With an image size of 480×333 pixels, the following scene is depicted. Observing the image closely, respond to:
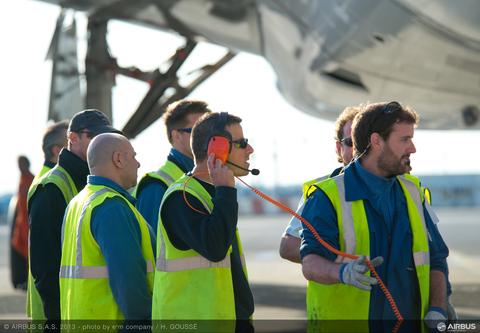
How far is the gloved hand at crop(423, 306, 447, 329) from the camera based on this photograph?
12.5ft

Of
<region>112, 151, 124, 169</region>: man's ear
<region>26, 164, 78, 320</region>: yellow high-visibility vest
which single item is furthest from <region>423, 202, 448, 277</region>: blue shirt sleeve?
<region>26, 164, 78, 320</region>: yellow high-visibility vest

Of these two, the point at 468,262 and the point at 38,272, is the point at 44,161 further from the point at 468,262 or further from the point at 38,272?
the point at 468,262

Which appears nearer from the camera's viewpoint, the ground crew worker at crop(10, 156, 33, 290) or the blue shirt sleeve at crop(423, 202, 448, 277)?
the blue shirt sleeve at crop(423, 202, 448, 277)

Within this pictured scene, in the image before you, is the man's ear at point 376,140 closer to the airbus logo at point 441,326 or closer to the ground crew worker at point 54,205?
the airbus logo at point 441,326

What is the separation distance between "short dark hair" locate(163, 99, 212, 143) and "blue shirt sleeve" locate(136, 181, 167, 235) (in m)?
0.52

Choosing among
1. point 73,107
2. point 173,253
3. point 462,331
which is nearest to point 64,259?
point 173,253

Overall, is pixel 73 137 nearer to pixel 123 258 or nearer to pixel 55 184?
pixel 55 184

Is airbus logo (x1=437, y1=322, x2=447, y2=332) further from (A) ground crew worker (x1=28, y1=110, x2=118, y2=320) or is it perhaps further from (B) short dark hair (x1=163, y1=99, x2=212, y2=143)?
(B) short dark hair (x1=163, y1=99, x2=212, y2=143)

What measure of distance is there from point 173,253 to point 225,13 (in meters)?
7.78

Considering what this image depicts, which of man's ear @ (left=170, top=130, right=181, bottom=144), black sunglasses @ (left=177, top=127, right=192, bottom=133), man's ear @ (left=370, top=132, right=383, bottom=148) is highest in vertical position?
black sunglasses @ (left=177, top=127, right=192, bottom=133)

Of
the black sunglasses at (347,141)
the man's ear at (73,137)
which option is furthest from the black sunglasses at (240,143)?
the man's ear at (73,137)

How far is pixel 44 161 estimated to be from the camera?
6434 mm

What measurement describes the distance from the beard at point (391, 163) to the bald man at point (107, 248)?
114cm

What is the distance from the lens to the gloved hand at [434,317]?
381 centimetres
